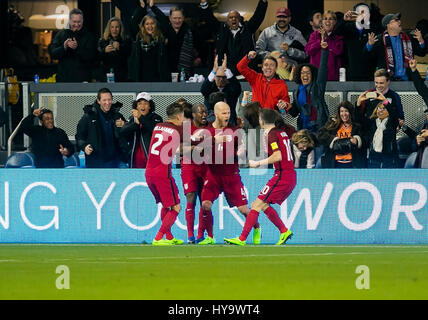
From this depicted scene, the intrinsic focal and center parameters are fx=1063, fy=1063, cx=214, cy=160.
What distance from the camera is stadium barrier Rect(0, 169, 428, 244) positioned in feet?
48.6

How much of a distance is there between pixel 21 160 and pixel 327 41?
5069mm

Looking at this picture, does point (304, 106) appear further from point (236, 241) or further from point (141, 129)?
point (236, 241)

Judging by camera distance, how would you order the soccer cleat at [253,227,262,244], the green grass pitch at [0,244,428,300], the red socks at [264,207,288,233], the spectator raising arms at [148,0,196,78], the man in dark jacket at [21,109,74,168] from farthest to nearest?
the spectator raising arms at [148,0,196,78] → the man in dark jacket at [21,109,74,168] → the soccer cleat at [253,227,262,244] → the red socks at [264,207,288,233] → the green grass pitch at [0,244,428,300]

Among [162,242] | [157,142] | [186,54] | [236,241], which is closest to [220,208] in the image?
[236,241]

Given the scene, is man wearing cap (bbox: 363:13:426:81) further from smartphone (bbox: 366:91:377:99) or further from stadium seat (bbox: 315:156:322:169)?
stadium seat (bbox: 315:156:322:169)

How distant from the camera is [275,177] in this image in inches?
552

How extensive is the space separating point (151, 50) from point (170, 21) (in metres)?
0.86

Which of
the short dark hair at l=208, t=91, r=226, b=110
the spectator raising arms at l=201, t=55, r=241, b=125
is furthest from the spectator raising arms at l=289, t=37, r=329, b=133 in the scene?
the short dark hair at l=208, t=91, r=226, b=110

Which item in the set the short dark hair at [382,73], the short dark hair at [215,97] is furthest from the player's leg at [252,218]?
the short dark hair at [382,73]

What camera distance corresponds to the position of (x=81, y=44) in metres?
17.1

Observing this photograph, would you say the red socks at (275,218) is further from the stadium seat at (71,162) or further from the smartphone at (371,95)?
the stadium seat at (71,162)

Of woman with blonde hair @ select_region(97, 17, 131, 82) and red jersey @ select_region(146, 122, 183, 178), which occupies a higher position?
woman with blonde hair @ select_region(97, 17, 131, 82)

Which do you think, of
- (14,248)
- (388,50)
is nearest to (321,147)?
(388,50)

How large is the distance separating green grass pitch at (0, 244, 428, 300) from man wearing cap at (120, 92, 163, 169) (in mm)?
1613
